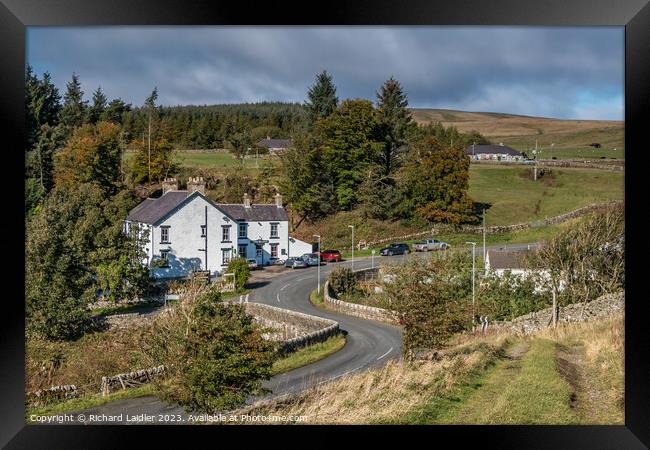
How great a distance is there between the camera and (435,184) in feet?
31.2

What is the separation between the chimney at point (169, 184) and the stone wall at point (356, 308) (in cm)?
283

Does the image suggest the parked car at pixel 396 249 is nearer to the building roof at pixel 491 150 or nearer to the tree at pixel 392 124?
the tree at pixel 392 124

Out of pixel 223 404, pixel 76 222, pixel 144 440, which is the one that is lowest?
pixel 144 440

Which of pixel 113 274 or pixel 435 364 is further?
pixel 113 274

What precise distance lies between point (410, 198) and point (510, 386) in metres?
3.27

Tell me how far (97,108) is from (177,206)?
1.92m

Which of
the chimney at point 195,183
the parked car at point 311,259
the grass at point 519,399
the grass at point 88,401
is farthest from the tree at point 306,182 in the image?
the grass at point 519,399

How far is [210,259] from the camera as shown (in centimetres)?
879

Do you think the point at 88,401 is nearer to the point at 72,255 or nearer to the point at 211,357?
the point at 211,357

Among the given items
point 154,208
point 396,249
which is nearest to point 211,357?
point 154,208

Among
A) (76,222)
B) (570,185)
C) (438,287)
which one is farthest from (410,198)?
(76,222)

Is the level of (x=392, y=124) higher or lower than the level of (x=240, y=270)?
higher

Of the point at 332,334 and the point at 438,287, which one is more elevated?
the point at 438,287

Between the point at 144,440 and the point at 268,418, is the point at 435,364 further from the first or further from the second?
the point at 144,440
